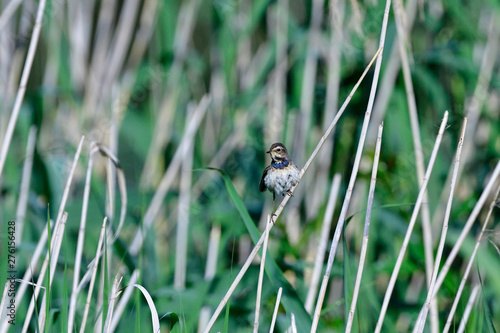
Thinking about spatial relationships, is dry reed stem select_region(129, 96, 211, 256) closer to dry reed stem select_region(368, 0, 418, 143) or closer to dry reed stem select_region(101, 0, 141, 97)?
dry reed stem select_region(101, 0, 141, 97)

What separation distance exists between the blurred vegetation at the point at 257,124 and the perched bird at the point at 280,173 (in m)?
0.65

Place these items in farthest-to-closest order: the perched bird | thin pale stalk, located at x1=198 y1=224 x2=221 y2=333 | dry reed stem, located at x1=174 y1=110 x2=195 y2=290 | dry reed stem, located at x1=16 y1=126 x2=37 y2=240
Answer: dry reed stem, located at x1=174 y1=110 x2=195 y2=290 → dry reed stem, located at x1=16 y1=126 x2=37 y2=240 → thin pale stalk, located at x1=198 y1=224 x2=221 y2=333 → the perched bird

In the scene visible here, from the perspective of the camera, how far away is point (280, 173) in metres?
1.80

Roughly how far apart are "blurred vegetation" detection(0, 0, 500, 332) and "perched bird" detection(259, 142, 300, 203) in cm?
65

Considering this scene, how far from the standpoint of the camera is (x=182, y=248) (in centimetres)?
253

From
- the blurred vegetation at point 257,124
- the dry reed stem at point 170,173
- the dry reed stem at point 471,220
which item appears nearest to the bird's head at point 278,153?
the dry reed stem at point 471,220

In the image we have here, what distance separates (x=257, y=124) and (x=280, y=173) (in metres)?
1.48

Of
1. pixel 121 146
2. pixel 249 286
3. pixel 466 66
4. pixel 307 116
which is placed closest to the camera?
pixel 249 286

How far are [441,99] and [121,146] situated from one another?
2.12 m

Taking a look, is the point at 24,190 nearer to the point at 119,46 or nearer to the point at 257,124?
Result: the point at 119,46

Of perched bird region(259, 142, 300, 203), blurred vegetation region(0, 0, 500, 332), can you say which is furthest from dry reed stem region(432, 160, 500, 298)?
blurred vegetation region(0, 0, 500, 332)

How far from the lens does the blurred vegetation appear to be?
8.58ft

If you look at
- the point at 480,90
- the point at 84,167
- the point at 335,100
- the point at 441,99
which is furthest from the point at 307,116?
the point at 84,167

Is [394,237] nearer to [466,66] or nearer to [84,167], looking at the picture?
[466,66]
